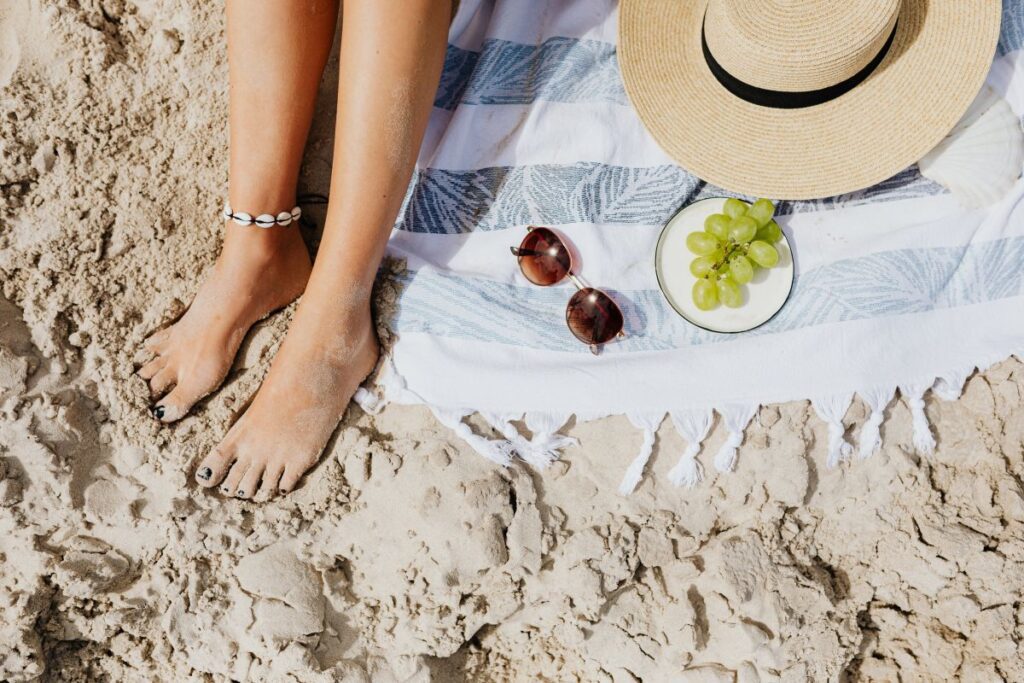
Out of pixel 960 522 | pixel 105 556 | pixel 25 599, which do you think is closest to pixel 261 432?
pixel 105 556

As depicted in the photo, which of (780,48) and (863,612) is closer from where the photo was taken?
(780,48)

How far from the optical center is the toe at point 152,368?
5.86 ft

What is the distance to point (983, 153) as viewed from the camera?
171cm

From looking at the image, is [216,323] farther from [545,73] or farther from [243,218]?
[545,73]

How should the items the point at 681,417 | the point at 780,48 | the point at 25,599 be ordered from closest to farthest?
the point at 780,48 → the point at 25,599 → the point at 681,417

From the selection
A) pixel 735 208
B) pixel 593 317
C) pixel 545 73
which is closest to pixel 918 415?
pixel 735 208

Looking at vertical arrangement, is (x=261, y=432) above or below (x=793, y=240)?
below

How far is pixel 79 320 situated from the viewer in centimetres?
177

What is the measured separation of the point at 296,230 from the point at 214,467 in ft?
2.06

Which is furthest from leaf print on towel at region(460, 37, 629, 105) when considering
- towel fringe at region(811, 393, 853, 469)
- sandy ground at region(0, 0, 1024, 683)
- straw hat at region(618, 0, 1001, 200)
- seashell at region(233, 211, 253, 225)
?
towel fringe at region(811, 393, 853, 469)

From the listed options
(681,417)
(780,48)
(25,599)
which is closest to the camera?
(780,48)

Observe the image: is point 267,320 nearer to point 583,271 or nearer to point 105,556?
point 105,556

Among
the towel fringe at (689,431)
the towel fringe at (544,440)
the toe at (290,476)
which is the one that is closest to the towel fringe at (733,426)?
the towel fringe at (689,431)

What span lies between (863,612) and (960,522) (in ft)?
1.08
